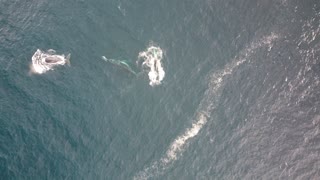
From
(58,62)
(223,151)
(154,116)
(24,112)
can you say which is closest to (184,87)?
(154,116)

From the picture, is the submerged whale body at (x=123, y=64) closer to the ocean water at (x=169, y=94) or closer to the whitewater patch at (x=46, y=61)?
the ocean water at (x=169, y=94)

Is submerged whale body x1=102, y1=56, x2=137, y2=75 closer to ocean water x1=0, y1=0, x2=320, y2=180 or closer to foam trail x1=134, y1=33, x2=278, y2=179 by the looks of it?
ocean water x1=0, y1=0, x2=320, y2=180

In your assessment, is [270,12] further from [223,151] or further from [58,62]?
[58,62]

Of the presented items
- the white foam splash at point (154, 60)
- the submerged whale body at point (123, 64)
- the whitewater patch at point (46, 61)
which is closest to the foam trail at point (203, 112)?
the white foam splash at point (154, 60)

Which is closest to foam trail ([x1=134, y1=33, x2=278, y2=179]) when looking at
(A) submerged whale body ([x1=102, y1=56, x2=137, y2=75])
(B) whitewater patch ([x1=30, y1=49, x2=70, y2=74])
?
(A) submerged whale body ([x1=102, y1=56, x2=137, y2=75])

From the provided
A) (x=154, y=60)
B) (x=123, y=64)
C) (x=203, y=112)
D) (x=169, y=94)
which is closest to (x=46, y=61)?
(x=123, y=64)

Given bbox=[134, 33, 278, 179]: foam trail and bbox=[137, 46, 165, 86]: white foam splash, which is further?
bbox=[137, 46, 165, 86]: white foam splash

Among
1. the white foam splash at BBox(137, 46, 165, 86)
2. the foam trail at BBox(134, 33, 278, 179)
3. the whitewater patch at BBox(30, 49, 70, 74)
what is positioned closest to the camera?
the foam trail at BBox(134, 33, 278, 179)
